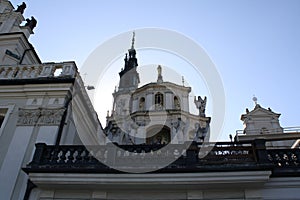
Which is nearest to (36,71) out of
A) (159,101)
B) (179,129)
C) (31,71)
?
(31,71)

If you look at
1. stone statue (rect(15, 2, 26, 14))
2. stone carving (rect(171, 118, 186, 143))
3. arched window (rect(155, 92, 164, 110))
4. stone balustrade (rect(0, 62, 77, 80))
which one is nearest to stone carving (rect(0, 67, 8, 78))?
stone balustrade (rect(0, 62, 77, 80))

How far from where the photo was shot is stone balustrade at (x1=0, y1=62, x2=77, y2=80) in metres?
12.9

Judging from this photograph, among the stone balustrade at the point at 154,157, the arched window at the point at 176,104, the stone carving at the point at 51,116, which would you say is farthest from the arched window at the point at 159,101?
the stone balustrade at the point at 154,157

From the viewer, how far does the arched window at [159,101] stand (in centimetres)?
2957

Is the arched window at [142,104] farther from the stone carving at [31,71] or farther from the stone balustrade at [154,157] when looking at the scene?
the stone balustrade at [154,157]

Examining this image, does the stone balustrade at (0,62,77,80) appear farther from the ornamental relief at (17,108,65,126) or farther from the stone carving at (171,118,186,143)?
the stone carving at (171,118,186,143)

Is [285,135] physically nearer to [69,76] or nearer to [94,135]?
[94,135]

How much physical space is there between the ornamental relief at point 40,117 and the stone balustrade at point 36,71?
1.88 metres

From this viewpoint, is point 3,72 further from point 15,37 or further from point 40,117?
point 40,117

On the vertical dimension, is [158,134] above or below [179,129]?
above

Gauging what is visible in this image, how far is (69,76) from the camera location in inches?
494

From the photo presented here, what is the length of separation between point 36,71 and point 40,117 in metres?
2.77

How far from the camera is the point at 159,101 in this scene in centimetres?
3095

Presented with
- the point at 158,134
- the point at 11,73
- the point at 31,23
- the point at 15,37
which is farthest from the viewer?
the point at 158,134
